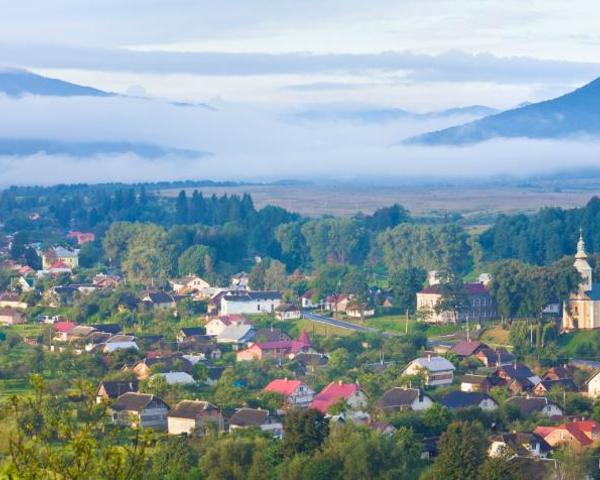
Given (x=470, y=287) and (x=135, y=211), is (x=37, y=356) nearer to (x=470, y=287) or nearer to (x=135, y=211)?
(x=470, y=287)

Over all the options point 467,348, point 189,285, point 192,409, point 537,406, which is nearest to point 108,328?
point 189,285

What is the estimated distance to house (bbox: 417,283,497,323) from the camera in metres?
38.2

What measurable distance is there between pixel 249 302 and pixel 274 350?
7.08 metres

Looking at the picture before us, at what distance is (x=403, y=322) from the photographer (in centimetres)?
3812

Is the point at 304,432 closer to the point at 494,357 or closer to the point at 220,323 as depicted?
the point at 494,357

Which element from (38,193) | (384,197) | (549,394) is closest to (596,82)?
(384,197)

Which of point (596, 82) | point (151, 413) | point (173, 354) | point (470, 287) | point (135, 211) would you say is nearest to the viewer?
point (151, 413)

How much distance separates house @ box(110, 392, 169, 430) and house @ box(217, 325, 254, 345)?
8.60 meters

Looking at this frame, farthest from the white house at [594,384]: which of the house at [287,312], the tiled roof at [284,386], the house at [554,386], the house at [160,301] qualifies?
the house at [160,301]

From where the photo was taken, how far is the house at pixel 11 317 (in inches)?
1629

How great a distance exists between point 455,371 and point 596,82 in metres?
141

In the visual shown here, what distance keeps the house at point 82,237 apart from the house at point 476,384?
32.5 m

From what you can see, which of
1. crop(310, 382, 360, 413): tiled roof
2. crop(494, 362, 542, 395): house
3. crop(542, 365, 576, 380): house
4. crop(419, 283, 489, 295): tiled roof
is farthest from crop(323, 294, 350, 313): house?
crop(310, 382, 360, 413): tiled roof

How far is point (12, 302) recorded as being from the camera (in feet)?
144
